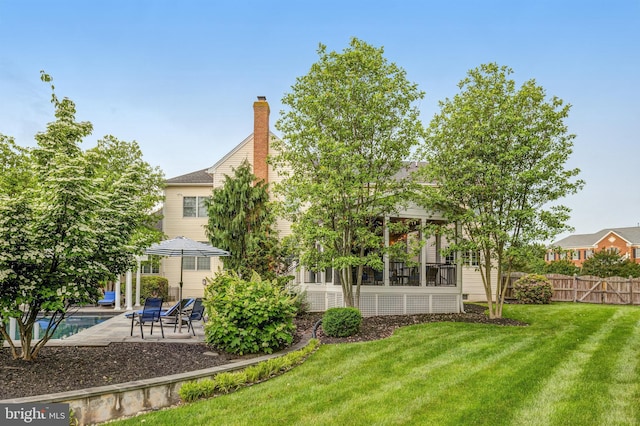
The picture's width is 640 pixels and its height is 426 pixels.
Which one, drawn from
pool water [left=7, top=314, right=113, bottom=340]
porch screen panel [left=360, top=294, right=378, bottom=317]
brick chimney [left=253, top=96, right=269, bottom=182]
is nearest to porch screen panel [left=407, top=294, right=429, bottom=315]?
porch screen panel [left=360, top=294, right=378, bottom=317]

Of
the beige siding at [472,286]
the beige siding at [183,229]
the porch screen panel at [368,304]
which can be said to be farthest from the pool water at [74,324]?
the beige siding at [472,286]

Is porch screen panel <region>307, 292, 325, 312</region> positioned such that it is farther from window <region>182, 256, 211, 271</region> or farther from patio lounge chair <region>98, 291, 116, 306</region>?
patio lounge chair <region>98, 291, 116, 306</region>

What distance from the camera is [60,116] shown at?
8.48 m

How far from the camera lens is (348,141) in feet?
40.5

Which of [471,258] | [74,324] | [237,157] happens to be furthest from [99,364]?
[237,157]

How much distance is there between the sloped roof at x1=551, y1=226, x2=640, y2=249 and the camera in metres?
47.1

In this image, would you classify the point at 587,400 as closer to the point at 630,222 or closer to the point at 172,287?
the point at 172,287

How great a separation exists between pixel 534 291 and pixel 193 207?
1637cm

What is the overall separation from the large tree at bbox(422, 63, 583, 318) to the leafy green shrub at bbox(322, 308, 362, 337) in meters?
4.60

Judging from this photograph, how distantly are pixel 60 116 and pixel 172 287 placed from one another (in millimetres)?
14731

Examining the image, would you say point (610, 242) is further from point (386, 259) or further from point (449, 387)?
point (449, 387)

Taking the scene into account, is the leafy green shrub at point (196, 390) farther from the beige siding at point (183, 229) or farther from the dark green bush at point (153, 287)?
the beige siding at point (183, 229)

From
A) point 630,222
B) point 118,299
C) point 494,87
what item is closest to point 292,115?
point 494,87

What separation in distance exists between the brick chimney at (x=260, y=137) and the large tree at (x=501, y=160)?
8.57 m
